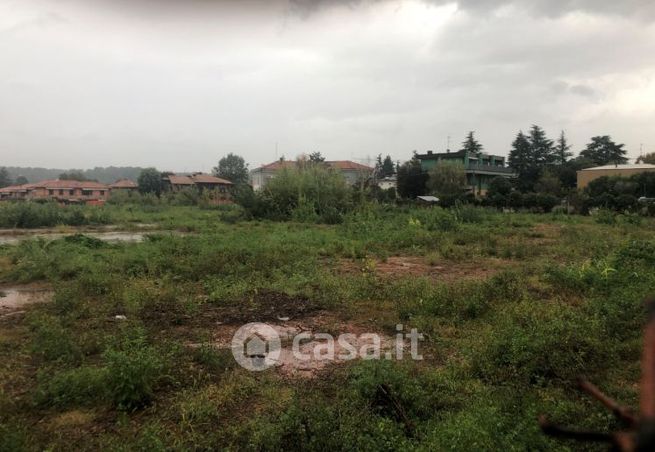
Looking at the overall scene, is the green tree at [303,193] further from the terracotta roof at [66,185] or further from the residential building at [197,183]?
the terracotta roof at [66,185]

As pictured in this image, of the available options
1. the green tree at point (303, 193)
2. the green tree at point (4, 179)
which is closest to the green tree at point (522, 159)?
the green tree at point (303, 193)

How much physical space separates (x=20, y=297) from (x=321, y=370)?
16.6 feet

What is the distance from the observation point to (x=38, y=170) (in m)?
116

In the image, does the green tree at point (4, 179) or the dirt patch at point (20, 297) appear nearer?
the dirt patch at point (20, 297)

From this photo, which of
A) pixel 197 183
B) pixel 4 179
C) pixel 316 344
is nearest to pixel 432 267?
pixel 316 344

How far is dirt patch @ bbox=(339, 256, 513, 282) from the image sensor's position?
7.54 meters

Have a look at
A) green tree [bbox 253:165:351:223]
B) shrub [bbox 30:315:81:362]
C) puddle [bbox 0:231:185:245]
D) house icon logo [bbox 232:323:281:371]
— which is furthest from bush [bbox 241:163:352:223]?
shrub [bbox 30:315:81:362]

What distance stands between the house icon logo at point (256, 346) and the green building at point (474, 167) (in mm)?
36132

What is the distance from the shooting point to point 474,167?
41.5 metres

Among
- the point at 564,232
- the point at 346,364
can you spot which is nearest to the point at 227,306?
the point at 346,364

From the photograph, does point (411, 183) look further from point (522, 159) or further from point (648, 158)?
point (648, 158)

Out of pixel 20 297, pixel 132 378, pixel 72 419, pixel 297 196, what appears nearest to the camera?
pixel 72 419

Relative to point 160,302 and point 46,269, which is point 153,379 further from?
point 46,269

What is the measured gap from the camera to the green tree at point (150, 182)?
1833 inches
